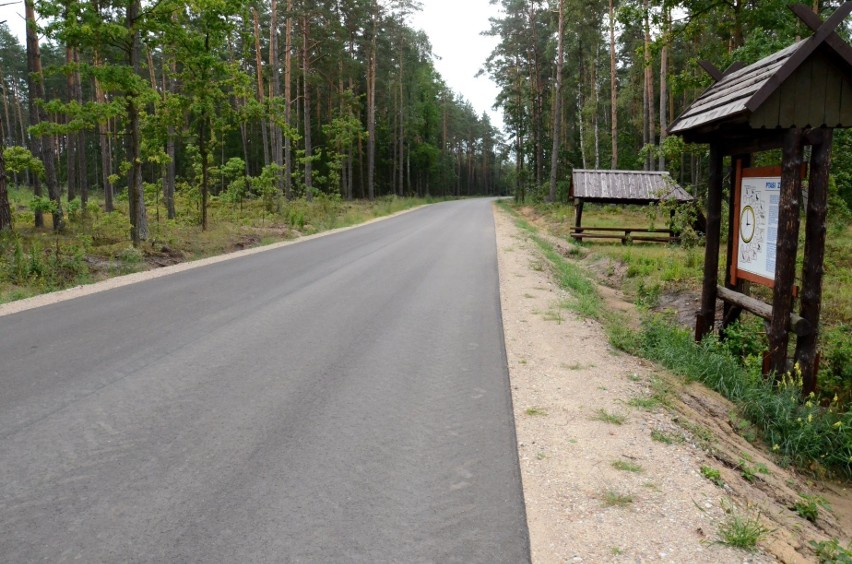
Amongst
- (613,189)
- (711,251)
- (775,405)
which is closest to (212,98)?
(613,189)

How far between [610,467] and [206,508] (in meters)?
2.65

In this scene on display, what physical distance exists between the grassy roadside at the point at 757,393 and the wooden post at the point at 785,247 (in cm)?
34

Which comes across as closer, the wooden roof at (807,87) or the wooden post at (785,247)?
the wooden roof at (807,87)

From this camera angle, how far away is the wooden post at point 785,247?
603 cm

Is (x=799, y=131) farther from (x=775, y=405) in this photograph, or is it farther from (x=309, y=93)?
(x=309, y=93)

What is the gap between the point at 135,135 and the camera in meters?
16.2

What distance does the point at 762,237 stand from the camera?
681cm

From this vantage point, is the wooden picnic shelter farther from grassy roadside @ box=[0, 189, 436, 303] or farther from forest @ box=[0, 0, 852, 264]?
grassy roadside @ box=[0, 189, 436, 303]

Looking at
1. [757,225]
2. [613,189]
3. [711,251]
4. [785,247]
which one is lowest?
[711,251]

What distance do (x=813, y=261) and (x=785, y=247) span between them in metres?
0.32

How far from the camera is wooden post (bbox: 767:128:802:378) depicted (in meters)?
6.03

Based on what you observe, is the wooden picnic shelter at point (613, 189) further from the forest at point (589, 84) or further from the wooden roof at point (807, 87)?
the wooden roof at point (807, 87)

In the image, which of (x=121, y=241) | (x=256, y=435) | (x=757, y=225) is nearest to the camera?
(x=256, y=435)

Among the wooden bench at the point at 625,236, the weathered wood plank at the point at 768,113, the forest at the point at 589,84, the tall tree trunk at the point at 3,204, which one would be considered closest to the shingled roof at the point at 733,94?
the weathered wood plank at the point at 768,113
